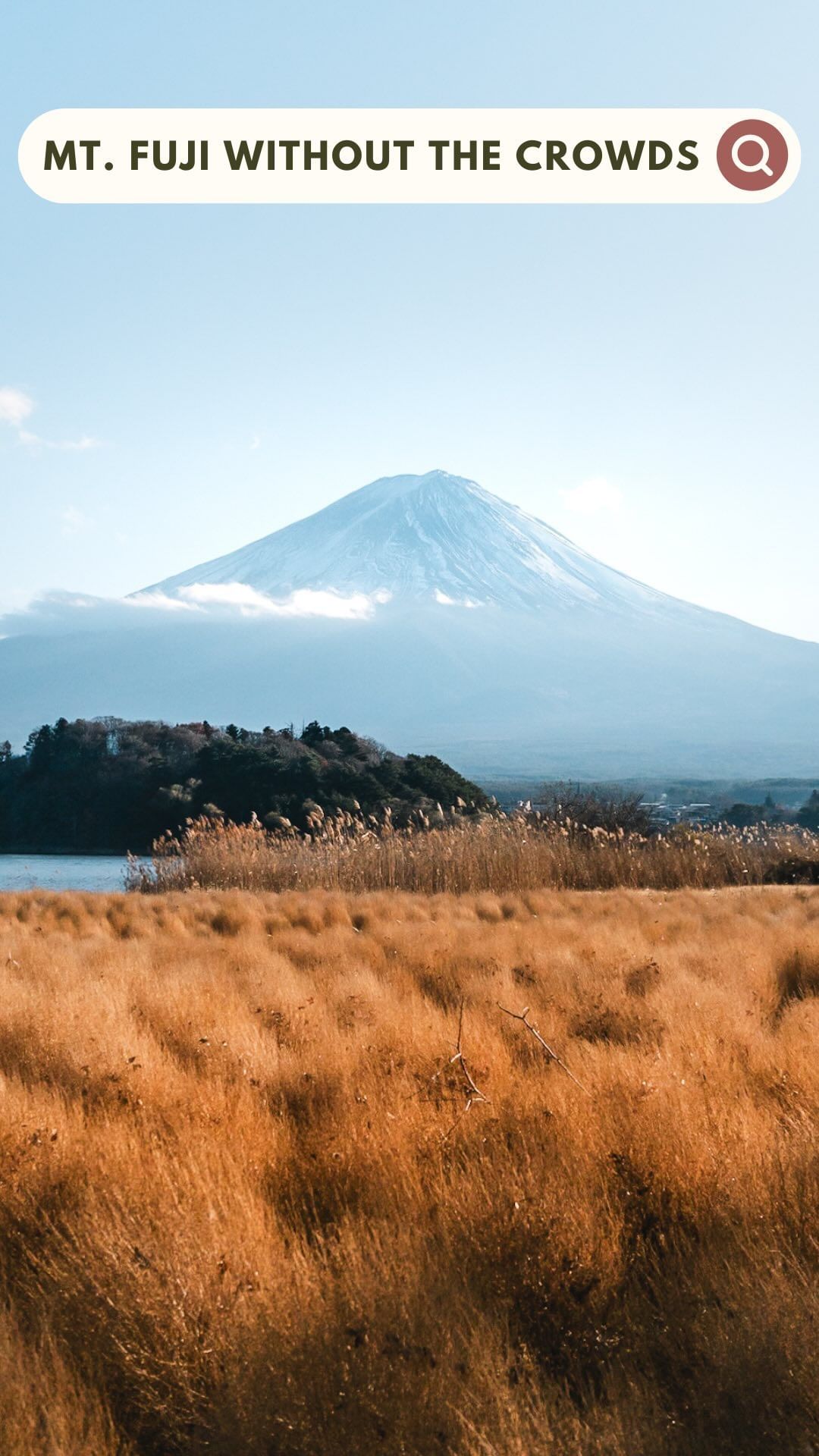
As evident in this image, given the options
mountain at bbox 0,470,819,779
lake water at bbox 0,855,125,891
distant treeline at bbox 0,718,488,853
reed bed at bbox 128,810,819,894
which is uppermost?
mountain at bbox 0,470,819,779

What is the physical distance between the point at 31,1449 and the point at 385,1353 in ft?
1.96

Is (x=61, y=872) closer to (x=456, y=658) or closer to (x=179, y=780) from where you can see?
(x=179, y=780)

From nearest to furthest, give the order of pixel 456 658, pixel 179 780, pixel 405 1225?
pixel 405 1225, pixel 179 780, pixel 456 658

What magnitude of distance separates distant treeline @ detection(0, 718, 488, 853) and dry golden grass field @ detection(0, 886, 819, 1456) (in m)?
17.8

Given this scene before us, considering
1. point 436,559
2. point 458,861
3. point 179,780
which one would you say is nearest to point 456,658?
point 436,559

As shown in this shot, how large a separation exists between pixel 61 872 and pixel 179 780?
593 centimetres

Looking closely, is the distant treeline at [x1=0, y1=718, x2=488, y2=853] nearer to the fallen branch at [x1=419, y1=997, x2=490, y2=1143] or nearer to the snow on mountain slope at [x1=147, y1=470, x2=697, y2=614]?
the fallen branch at [x1=419, y1=997, x2=490, y2=1143]

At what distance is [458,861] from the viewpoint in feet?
42.7

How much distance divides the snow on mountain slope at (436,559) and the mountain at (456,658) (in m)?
0.36

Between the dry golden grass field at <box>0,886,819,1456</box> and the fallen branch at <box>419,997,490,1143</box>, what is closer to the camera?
the dry golden grass field at <box>0,886,819,1456</box>

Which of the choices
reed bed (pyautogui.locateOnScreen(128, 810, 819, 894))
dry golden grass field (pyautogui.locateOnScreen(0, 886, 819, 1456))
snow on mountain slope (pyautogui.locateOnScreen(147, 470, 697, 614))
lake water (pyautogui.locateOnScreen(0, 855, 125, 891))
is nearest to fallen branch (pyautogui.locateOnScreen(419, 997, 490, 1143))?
dry golden grass field (pyautogui.locateOnScreen(0, 886, 819, 1456))

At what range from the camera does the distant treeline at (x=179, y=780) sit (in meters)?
25.0

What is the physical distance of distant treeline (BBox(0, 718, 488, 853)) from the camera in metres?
25.0

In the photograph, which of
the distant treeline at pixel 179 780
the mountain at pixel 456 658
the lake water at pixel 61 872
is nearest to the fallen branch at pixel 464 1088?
the lake water at pixel 61 872
